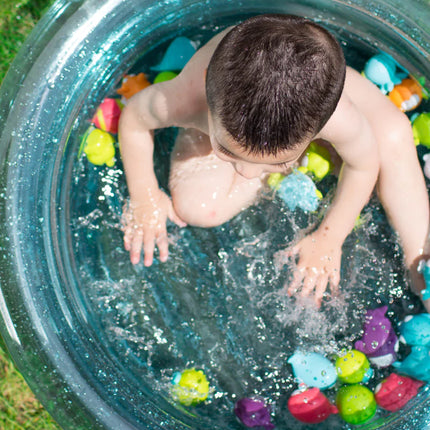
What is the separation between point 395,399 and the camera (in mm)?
1726

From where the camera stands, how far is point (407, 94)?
72.1 inches

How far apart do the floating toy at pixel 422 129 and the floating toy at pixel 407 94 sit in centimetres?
5

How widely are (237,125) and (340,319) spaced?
2.99 ft

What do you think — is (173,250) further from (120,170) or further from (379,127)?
(379,127)

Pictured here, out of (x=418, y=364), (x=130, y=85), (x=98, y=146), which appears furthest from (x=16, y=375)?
(x=418, y=364)

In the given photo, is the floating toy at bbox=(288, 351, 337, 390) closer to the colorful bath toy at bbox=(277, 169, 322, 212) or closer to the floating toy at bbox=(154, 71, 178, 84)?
the colorful bath toy at bbox=(277, 169, 322, 212)

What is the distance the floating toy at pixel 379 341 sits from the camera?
5.77 feet

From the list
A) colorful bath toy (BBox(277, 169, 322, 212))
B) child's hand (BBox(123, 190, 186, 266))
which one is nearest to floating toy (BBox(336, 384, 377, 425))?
colorful bath toy (BBox(277, 169, 322, 212))

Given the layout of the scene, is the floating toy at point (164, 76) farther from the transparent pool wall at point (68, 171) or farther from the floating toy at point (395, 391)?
the floating toy at point (395, 391)

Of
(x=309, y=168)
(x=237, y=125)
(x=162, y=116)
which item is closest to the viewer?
(x=237, y=125)

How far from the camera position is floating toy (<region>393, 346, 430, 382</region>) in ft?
5.59

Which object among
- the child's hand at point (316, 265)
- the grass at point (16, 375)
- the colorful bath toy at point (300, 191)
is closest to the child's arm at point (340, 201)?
the child's hand at point (316, 265)

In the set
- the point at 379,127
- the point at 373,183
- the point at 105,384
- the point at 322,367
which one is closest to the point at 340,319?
the point at 322,367

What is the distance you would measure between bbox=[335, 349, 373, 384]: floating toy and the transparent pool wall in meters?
0.14
